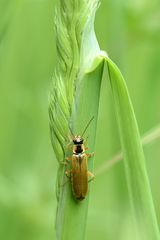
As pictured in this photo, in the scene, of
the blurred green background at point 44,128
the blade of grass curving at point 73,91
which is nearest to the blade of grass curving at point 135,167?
the blade of grass curving at point 73,91

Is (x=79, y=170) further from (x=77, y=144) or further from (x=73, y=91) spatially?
(x=73, y=91)

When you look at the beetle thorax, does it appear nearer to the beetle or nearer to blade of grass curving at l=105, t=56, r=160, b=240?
the beetle

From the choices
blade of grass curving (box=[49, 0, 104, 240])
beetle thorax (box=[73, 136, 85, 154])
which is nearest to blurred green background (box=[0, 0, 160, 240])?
beetle thorax (box=[73, 136, 85, 154])

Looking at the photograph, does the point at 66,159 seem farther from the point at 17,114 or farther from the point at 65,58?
the point at 17,114

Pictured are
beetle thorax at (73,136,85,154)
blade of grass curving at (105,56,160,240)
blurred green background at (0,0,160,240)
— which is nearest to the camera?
blade of grass curving at (105,56,160,240)

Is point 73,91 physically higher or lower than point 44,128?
lower

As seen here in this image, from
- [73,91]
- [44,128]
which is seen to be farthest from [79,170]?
[44,128]
